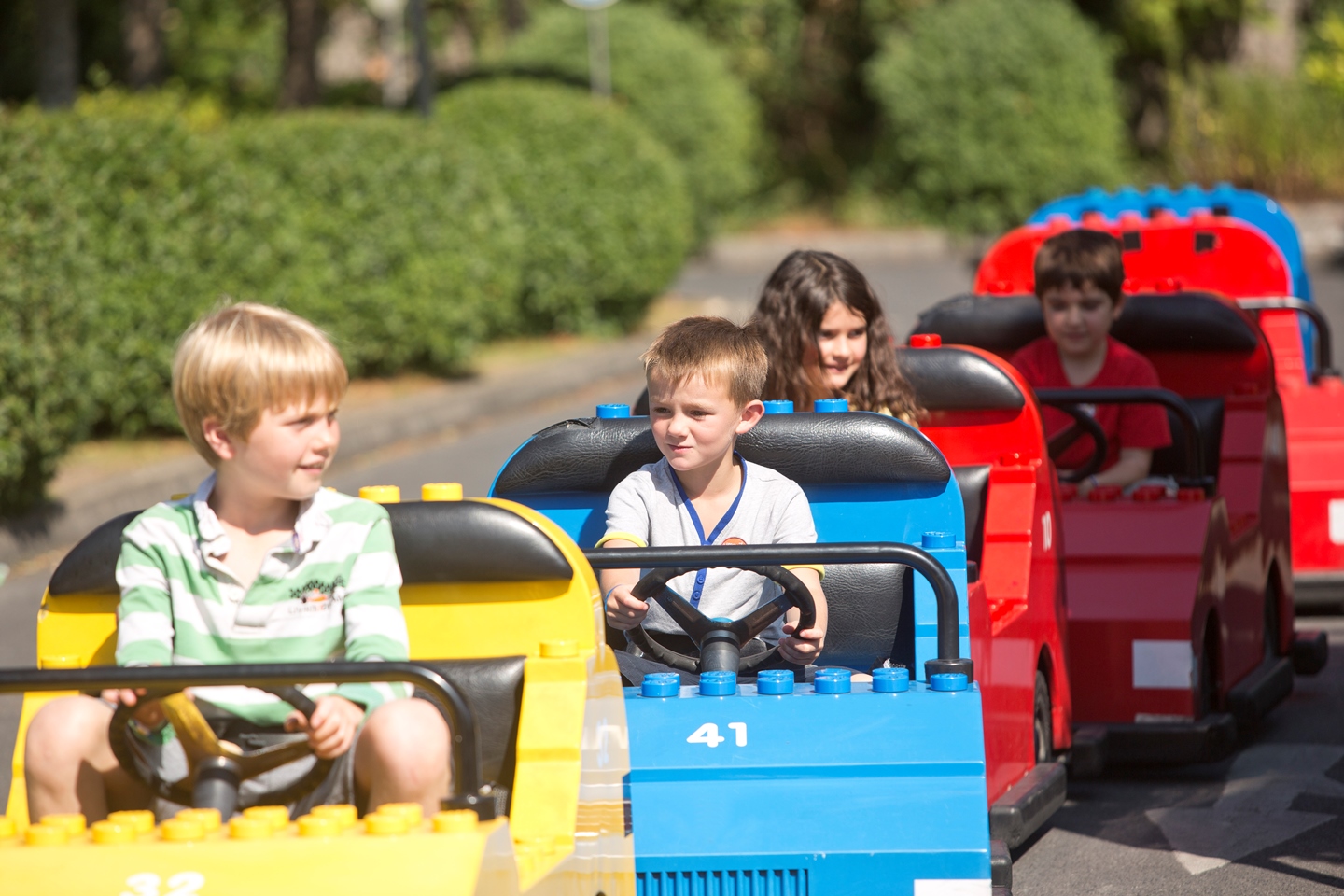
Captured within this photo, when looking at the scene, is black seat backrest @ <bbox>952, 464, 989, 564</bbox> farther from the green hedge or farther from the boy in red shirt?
the green hedge

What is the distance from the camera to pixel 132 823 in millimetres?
2465

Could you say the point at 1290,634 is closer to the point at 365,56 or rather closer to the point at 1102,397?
the point at 1102,397

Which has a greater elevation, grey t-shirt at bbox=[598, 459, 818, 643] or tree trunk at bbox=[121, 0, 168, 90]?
tree trunk at bbox=[121, 0, 168, 90]

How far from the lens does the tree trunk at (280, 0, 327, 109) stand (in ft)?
68.8

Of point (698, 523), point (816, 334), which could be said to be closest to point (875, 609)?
point (698, 523)

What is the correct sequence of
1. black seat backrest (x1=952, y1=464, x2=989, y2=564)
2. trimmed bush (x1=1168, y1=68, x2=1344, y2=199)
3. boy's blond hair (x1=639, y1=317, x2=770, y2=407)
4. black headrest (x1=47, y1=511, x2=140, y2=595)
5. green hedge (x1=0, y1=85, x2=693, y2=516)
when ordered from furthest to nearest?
trimmed bush (x1=1168, y1=68, x2=1344, y2=199) → green hedge (x1=0, y1=85, x2=693, y2=516) → black seat backrest (x1=952, y1=464, x2=989, y2=564) → boy's blond hair (x1=639, y1=317, x2=770, y2=407) → black headrest (x1=47, y1=511, x2=140, y2=595)

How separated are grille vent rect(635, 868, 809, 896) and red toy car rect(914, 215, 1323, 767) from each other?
5.70ft

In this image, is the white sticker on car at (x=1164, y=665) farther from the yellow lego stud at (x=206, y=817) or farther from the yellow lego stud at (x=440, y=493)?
the yellow lego stud at (x=206, y=817)

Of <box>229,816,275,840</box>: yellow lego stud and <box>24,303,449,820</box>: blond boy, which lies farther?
<box>24,303,449,820</box>: blond boy

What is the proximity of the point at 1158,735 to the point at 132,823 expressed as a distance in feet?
10.7

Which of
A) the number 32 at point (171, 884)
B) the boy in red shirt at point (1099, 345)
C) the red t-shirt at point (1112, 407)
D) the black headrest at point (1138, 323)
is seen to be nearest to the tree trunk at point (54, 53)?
the black headrest at point (1138, 323)

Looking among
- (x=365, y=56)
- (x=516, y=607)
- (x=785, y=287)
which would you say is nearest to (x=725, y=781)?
(x=516, y=607)

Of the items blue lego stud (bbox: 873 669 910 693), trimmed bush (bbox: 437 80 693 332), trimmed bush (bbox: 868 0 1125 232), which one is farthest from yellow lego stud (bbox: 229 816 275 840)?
trimmed bush (bbox: 868 0 1125 232)

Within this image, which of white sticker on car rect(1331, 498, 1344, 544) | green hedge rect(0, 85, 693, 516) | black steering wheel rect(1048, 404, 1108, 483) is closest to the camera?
black steering wheel rect(1048, 404, 1108, 483)
